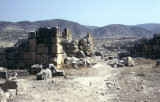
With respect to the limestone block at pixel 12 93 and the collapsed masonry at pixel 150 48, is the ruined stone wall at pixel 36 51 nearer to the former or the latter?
the limestone block at pixel 12 93

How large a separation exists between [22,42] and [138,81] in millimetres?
8594

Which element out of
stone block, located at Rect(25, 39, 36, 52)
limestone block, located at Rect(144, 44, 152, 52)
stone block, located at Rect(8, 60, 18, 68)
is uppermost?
stone block, located at Rect(25, 39, 36, 52)

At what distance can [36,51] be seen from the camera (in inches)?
589

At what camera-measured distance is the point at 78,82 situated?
1016cm

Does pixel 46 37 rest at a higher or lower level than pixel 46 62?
higher

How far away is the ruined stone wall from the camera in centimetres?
1461

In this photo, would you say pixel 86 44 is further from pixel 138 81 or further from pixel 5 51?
pixel 138 81

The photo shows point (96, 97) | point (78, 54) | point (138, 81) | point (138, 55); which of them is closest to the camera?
point (96, 97)

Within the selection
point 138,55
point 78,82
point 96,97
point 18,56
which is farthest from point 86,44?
point 96,97

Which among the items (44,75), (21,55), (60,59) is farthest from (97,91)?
(21,55)

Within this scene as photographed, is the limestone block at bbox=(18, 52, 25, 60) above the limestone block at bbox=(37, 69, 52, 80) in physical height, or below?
above

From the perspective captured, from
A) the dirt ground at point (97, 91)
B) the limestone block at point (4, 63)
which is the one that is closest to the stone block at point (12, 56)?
the limestone block at point (4, 63)

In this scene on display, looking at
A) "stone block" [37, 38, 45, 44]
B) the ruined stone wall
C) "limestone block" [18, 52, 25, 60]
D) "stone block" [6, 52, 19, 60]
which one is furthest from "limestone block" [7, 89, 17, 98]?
"stone block" [6, 52, 19, 60]

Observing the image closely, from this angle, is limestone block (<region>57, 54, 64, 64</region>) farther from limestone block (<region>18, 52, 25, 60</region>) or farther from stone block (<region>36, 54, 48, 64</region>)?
limestone block (<region>18, 52, 25, 60</region>)
